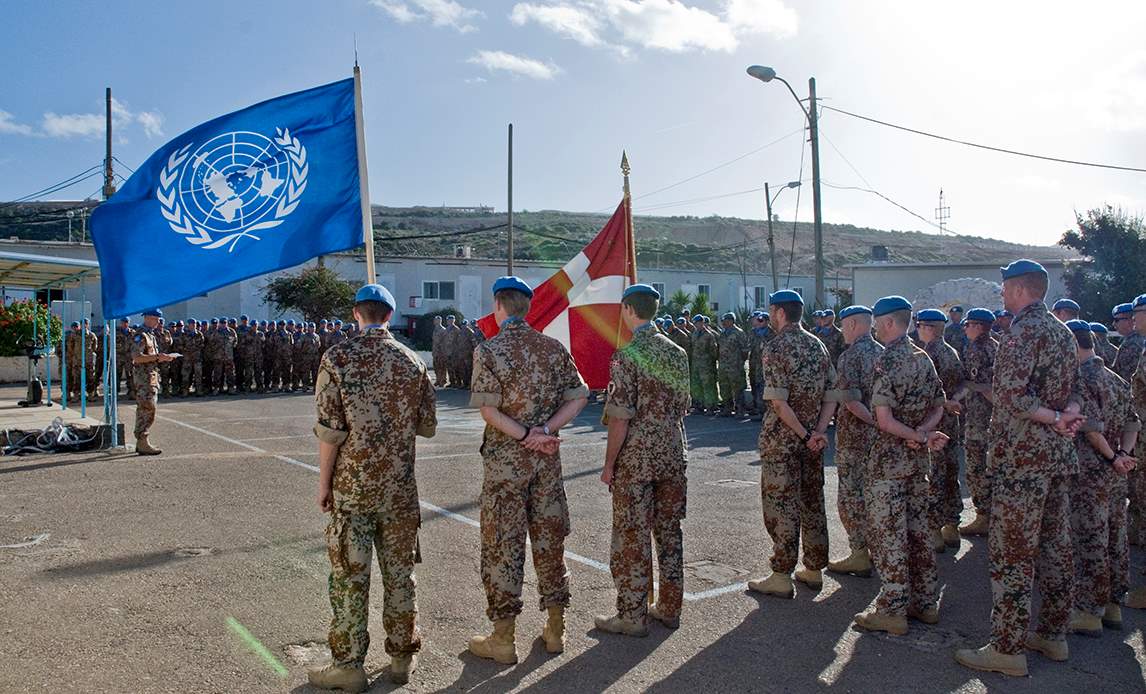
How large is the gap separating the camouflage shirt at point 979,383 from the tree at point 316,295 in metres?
31.3

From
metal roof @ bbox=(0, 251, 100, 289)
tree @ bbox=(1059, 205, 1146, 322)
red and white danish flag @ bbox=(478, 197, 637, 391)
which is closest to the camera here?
red and white danish flag @ bbox=(478, 197, 637, 391)

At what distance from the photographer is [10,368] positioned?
1002 inches

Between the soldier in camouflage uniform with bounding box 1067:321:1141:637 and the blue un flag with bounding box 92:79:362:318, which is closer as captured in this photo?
the soldier in camouflage uniform with bounding box 1067:321:1141:637

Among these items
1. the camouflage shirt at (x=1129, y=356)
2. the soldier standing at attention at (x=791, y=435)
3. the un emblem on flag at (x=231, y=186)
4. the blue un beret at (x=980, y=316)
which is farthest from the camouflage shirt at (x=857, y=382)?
the un emblem on flag at (x=231, y=186)

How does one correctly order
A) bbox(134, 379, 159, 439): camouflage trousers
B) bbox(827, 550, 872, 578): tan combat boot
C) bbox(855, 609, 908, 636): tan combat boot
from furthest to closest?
bbox(134, 379, 159, 439): camouflage trousers
bbox(827, 550, 872, 578): tan combat boot
bbox(855, 609, 908, 636): tan combat boot

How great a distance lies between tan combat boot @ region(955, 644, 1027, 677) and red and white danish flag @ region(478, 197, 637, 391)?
330cm

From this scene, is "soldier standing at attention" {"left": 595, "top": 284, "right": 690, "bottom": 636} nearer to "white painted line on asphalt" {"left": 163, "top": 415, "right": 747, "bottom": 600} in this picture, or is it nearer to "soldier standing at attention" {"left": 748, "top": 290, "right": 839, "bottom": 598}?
"white painted line on asphalt" {"left": 163, "top": 415, "right": 747, "bottom": 600}

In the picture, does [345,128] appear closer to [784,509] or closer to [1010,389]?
[784,509]

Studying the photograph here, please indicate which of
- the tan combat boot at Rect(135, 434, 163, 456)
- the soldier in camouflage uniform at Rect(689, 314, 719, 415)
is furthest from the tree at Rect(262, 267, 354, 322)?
the tan combat boot at Rect(135, 434, 163, 456)

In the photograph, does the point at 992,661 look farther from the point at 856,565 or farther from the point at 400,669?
the point at 400,669

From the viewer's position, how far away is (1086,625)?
16.8ft

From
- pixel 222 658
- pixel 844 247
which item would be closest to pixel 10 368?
pixel 222 658

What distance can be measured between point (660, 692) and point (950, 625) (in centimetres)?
219

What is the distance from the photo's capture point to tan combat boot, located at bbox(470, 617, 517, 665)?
4500 mm
